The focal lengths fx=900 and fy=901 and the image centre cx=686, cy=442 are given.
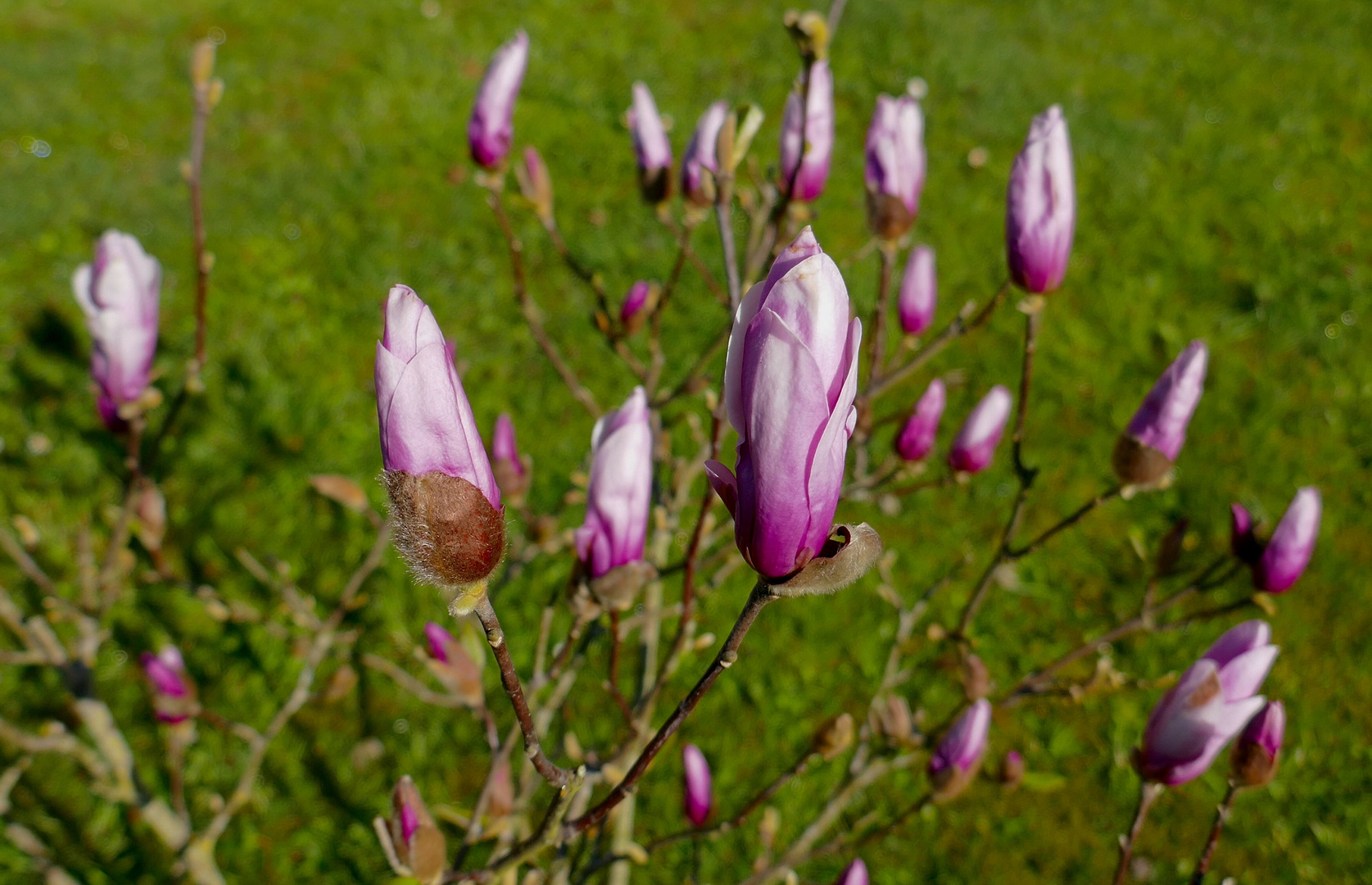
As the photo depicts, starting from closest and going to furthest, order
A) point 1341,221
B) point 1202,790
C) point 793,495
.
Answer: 1. point 793,495
2. point 1202,790
3. point 1341,221

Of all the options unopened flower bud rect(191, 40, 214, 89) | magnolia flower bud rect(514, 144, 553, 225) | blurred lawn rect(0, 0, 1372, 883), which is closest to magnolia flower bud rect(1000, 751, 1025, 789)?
blurred lawn rect(0, 0, 1372, 883)

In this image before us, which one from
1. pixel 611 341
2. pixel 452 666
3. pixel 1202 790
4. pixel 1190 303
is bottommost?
pixel 1202 790

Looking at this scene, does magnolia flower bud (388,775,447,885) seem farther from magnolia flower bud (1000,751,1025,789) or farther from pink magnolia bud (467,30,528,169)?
pink magnolia bud (467,30,528,169)

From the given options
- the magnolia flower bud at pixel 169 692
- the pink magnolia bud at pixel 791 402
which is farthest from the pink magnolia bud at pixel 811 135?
the magnolia flower bud at pixel 169 692

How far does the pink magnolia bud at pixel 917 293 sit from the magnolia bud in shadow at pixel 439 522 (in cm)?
113

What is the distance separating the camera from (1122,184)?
168 inches

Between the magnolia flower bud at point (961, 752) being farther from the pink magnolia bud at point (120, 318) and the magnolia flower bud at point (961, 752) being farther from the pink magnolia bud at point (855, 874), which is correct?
the pink magnolia bud at point (120, 318)

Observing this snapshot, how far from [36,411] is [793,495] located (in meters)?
3.38

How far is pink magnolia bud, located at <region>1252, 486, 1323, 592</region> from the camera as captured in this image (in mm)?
1193

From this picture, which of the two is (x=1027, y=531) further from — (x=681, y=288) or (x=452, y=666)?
(x=452, y=666)

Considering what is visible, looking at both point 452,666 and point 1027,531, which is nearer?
point 452,666

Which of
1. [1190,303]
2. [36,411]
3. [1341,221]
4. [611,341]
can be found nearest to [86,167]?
[36,411]

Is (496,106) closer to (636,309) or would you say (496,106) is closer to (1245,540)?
(636,309)

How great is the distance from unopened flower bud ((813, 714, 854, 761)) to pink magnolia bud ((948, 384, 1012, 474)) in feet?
1.96
